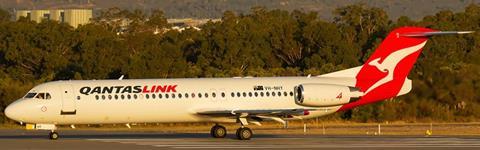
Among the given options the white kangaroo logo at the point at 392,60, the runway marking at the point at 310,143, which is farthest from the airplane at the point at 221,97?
the runway marking at the point at 310,143

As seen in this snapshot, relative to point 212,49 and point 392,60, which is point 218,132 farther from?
point 212,49

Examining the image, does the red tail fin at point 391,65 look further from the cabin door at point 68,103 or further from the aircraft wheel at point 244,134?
the cabin door at point 68,103

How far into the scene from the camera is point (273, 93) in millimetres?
44312

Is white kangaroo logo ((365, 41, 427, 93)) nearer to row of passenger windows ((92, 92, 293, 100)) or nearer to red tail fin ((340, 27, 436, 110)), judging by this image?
red tail fin ((340, 27, 436, 110))

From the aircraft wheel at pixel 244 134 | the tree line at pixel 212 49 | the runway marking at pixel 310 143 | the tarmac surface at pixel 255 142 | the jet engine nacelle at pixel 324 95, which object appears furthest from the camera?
the tree line at pixel 212 49

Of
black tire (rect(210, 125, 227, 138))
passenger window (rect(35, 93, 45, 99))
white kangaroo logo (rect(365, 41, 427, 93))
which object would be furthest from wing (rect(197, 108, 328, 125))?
passenger window (rect(35, 93, 45, 99))

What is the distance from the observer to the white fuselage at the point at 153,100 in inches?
1688

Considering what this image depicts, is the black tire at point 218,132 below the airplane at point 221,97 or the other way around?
below

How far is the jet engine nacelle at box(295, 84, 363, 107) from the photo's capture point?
43.6 meters

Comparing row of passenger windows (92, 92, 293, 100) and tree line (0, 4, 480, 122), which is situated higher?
tree line (0, 4, 480, 122)

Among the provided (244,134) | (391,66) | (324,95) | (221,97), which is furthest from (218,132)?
(391,66)

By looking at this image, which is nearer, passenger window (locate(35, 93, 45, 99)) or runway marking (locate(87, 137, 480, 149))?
runway marking (locate(87, 137, 480, 149))

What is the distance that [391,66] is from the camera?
45.2 meters

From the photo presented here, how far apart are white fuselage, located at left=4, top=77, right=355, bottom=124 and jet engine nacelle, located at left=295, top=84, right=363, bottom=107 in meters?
0.53
